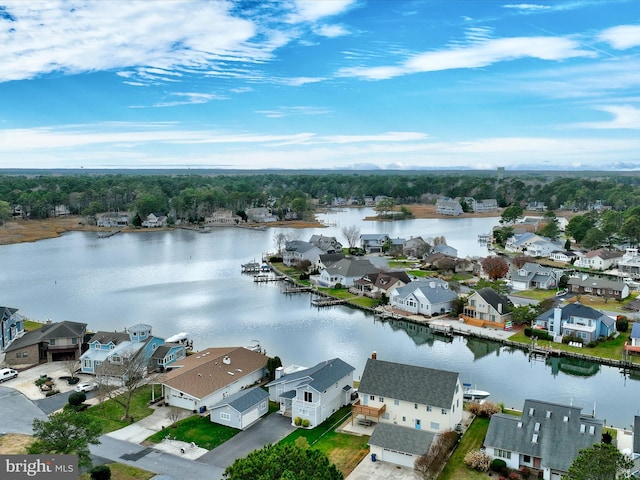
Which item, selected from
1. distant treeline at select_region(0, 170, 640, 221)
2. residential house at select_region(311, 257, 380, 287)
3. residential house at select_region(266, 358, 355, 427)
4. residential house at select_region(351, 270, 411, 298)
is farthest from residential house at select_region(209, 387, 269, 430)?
distant treeline at select_region(0, 170, 640, 221)

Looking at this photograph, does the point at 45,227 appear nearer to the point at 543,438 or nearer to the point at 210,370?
the point at 210,370

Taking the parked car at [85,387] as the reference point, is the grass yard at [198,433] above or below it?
above

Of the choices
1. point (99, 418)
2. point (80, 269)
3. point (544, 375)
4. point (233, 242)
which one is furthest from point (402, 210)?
point (99, 418)

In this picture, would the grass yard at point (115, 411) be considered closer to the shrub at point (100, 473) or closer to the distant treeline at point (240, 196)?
the shrub at point (100, 473)

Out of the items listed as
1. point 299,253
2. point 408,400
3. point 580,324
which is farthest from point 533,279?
point 408,400

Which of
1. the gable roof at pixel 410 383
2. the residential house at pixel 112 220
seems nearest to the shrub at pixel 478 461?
the gable roof at pixel 410 383

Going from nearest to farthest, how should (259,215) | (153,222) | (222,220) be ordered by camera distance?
(153,222) → (259,215) → (222,220)

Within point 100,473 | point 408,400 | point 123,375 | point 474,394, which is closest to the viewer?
point 100,473
